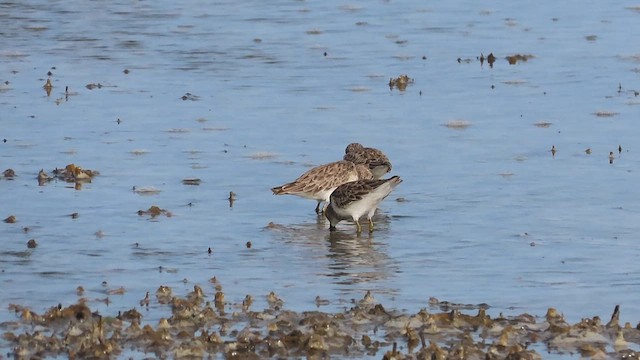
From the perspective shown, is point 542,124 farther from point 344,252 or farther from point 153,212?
point 153,212

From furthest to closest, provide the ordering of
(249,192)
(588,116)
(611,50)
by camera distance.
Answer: (611,50) → (588,116) → (249,192)

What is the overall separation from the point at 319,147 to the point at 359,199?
3472mm

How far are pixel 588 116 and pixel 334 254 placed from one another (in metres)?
6.93

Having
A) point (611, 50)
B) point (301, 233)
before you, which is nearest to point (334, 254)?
point (301, 233)

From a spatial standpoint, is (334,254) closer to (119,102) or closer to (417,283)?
(417,283)

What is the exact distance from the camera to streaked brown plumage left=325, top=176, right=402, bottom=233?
49.5 ft

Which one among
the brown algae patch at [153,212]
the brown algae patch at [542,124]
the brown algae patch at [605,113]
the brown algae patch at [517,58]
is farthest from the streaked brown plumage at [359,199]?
the brown algae patch at [517,58]

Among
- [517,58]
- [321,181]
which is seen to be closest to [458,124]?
[321,181]

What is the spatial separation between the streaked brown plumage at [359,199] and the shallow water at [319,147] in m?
0.24

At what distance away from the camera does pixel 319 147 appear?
1850cm

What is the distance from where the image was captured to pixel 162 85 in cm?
2212

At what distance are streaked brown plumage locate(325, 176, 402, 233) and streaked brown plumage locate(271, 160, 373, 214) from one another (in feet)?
1.82

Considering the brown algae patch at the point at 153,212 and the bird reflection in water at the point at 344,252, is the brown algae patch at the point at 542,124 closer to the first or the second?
the bird reflection in water at the point at 344,252

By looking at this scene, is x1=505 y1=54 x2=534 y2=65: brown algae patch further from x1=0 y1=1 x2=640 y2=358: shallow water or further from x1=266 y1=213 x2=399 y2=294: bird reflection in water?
x1=266 y1=213 x2=399 y2=294: bird reflection in water
